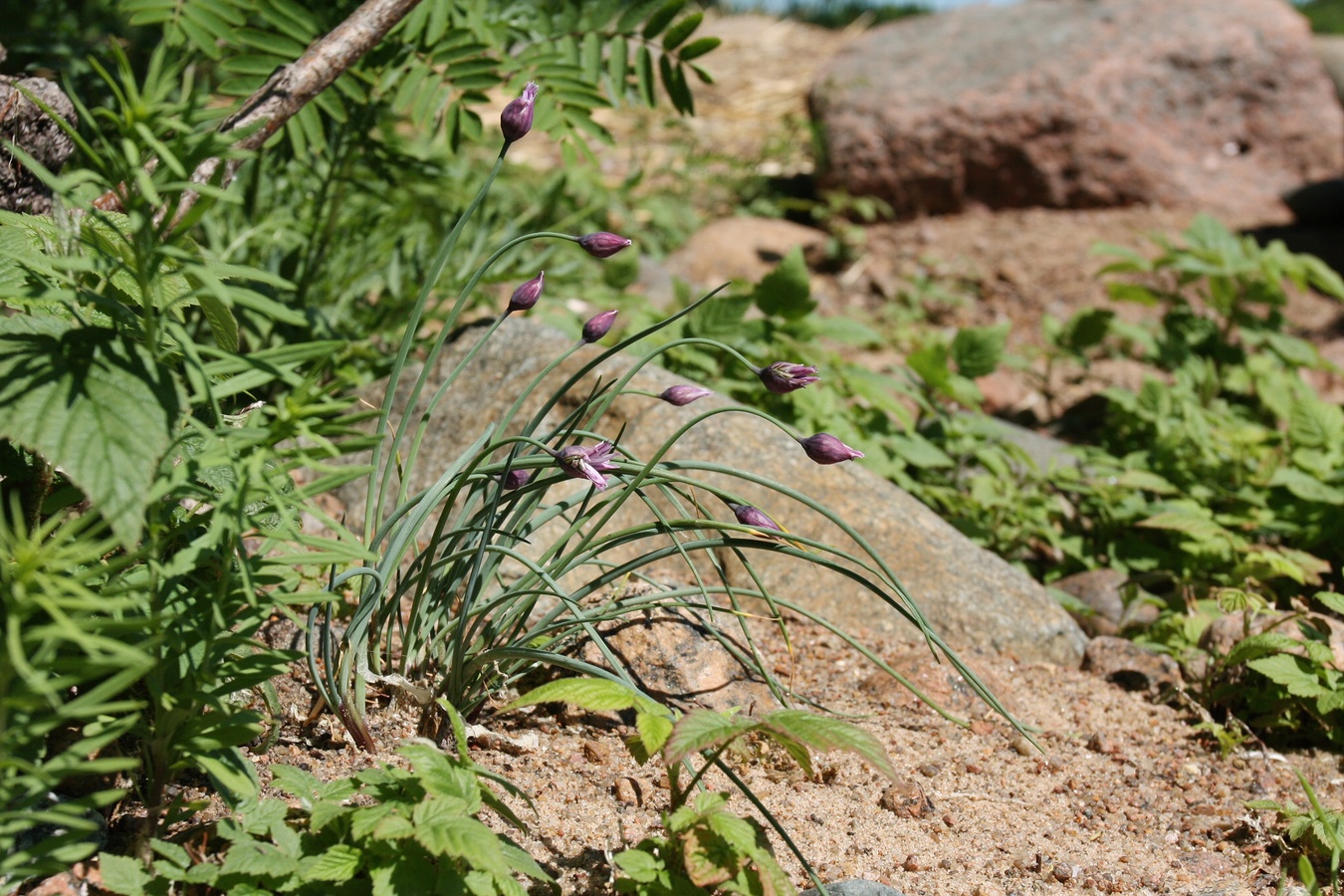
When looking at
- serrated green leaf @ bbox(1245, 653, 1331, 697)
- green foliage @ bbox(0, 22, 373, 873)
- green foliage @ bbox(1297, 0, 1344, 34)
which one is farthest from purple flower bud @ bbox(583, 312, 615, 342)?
green foliage @ bbox(1297, 0, 1344, 34)

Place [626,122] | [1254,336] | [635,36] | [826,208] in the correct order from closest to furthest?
[635,36] < [1254,336] < [826,208] < [626,122]

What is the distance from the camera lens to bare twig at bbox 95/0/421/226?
86.5 inches

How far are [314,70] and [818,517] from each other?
57.7 inches

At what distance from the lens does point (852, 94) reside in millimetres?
6117

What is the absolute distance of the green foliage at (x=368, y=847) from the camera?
1.28m

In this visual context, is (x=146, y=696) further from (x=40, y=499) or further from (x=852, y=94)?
(x=852, y=94)

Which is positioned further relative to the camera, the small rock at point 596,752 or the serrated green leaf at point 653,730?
the small rock at point 596,752

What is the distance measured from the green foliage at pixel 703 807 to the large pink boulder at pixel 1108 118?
16.2 feet

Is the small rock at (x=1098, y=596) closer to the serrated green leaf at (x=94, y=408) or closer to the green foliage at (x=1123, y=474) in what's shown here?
the green foliage at (x=1123, y=474)

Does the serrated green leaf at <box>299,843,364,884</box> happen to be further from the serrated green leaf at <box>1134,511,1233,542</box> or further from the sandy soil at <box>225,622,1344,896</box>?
the serrated green leaf at <box>1134,511,1233,542</box>

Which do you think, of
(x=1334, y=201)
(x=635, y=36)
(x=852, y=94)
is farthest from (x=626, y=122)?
(x=635, y=36)

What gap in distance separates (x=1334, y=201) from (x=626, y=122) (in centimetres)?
407

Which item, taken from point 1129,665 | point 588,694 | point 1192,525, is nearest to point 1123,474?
point 1192,525

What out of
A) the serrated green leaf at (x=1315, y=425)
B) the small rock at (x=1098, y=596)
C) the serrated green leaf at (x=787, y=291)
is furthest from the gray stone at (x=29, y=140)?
the serrated green leaf at (x=1315, y=425)
